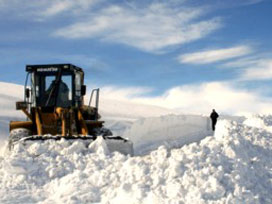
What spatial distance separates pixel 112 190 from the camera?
722cm

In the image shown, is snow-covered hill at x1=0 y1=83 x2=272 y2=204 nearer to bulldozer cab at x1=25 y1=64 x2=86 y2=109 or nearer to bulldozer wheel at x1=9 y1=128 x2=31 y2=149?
bulldozer wheel at x1=9 y1=128 x2=31 y2=149

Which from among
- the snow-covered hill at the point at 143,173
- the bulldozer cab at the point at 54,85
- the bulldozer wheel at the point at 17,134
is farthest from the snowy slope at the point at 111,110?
the snow-covered hill at the point at 143,173

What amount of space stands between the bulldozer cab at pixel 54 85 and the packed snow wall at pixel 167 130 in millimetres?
5600

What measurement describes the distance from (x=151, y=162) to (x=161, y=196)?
1.20 m

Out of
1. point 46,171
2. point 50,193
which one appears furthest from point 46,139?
point 50,193

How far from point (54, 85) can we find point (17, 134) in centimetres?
172

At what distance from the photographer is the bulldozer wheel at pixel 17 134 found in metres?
11.3

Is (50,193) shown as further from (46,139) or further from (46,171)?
(46,139)

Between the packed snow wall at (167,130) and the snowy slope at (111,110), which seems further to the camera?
the snowy slope at (111,110)

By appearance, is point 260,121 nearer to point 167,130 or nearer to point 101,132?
point 101,132

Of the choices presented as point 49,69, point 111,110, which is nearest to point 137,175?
point 49,69

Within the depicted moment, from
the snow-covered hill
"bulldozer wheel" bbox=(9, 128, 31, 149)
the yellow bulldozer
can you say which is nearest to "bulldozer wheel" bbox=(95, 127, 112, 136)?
the yellow bulldozer

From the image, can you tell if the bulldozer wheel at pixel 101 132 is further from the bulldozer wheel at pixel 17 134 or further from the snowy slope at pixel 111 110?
the snowy slope at pixel 111 110

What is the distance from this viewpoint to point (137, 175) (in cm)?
741
